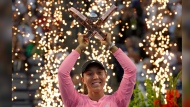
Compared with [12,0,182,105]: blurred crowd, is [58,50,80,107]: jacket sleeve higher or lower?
lower

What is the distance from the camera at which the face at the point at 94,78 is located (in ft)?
5.04

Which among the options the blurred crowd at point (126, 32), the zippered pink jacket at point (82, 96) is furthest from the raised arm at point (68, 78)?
the blurred crowd at point (126, 32)

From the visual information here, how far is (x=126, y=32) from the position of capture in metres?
3.82

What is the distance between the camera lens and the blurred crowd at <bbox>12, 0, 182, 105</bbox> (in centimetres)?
367

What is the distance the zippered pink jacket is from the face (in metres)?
0.05

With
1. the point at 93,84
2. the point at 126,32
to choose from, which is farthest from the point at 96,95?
the point at 126,32

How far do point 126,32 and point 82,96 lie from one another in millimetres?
2302

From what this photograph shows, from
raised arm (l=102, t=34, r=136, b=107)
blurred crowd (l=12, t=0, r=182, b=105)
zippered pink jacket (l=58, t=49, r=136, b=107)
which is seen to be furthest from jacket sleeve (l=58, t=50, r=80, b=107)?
blurred crowd (l=12, t=0, r=182, b=105)

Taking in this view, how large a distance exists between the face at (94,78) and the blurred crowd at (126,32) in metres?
2.03

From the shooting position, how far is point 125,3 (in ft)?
12.2

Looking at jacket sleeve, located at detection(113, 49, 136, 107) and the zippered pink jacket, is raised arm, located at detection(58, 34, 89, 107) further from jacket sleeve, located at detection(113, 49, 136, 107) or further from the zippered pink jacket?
jacket sleeve, located at detection(113, 49, 136, 107)

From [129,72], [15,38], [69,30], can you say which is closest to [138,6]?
[69,30]

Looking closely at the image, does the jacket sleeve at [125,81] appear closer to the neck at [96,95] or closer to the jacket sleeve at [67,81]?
the neck at [96,95]

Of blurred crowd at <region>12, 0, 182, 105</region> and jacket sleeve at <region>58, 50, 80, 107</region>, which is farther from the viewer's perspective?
blurred crowd at <region>12, 0, 182, 105</region>
